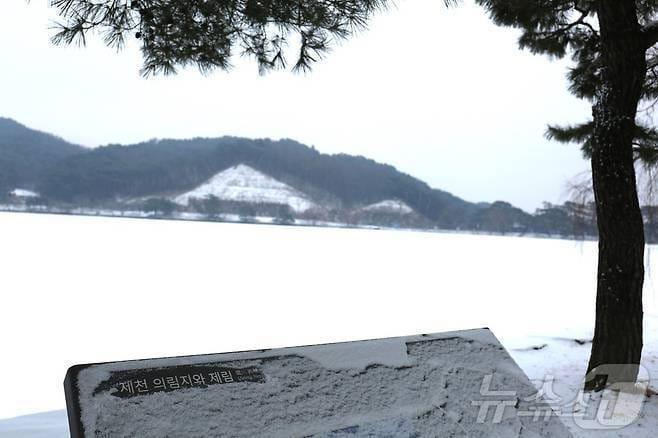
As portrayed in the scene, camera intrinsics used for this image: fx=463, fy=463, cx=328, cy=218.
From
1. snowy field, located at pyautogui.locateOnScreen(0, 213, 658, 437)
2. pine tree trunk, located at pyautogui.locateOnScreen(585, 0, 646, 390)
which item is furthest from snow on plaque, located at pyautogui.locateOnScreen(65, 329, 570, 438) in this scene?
pine tree trunk, located at pyautogui.locateOnScreen(585, 0, 646, 390)

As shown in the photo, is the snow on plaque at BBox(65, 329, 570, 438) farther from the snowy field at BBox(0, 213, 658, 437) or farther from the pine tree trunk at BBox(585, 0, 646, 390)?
the pine tree trunk at BBox(585, 0, 646, 390)

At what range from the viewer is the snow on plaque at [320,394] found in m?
1.20

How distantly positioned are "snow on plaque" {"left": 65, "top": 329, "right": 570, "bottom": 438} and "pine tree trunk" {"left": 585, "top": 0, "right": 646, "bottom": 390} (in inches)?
53.6

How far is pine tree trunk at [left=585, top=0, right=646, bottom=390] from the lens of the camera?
2672mm

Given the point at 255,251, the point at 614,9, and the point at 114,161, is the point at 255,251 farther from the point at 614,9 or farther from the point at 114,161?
the point at 114,161

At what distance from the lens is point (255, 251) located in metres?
14.4

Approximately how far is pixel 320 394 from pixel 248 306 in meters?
6.25

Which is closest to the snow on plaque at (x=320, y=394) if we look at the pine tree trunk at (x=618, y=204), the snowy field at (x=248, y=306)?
the snowy field at (x=248, y=306)

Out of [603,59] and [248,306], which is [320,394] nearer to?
[603,59]

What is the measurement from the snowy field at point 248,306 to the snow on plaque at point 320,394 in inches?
38.5

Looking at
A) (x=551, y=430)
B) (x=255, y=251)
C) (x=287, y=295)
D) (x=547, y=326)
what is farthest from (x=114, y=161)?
(x=551, y=430)

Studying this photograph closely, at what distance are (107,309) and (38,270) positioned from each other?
3.60m

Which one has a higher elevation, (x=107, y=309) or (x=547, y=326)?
(x=547, y=326)

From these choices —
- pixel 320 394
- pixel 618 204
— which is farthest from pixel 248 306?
pixel 320 394
